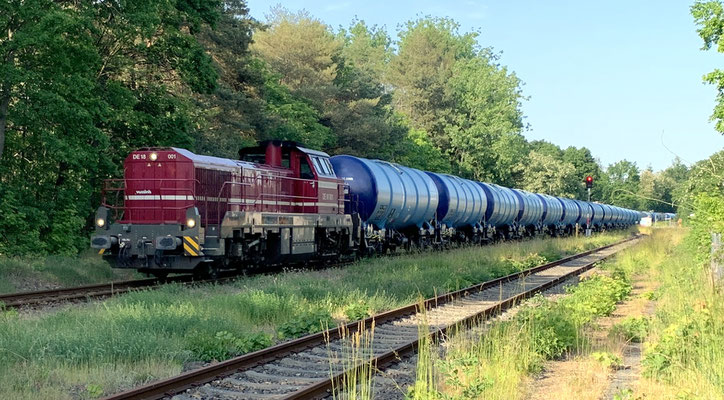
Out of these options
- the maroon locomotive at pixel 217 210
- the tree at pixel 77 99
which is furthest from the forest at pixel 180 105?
the maroon locomotive at pixel 217 210

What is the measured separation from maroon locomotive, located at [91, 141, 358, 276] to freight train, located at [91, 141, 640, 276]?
24 millimetres

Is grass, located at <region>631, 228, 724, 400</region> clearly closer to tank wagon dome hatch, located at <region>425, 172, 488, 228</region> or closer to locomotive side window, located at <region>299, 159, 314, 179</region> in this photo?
locomotive side window, located at <region>299, 159, 314, 179</region>

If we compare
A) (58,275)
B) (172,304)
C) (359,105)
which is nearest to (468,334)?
(172,304)

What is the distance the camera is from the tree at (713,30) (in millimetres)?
19688

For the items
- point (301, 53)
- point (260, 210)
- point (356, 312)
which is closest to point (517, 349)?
point (356, 312)

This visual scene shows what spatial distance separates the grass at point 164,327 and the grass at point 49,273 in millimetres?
4101

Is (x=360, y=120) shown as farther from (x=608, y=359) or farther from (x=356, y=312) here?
(x=608, y=359)

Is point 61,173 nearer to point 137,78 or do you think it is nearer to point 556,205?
point 137,78

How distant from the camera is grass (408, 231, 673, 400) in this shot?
670cm

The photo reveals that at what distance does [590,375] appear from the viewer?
7.93m

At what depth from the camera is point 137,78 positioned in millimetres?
23406

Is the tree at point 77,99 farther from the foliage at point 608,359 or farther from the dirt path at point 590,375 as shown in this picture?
the foliage at point 608,359

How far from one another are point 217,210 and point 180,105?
25.1ft

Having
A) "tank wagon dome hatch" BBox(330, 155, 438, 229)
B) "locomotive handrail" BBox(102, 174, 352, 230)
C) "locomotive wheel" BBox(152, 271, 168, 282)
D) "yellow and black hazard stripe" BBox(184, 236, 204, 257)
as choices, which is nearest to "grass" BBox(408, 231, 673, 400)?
"yellow and black hazard stripe" BBox(184, 236, 204, 257)
